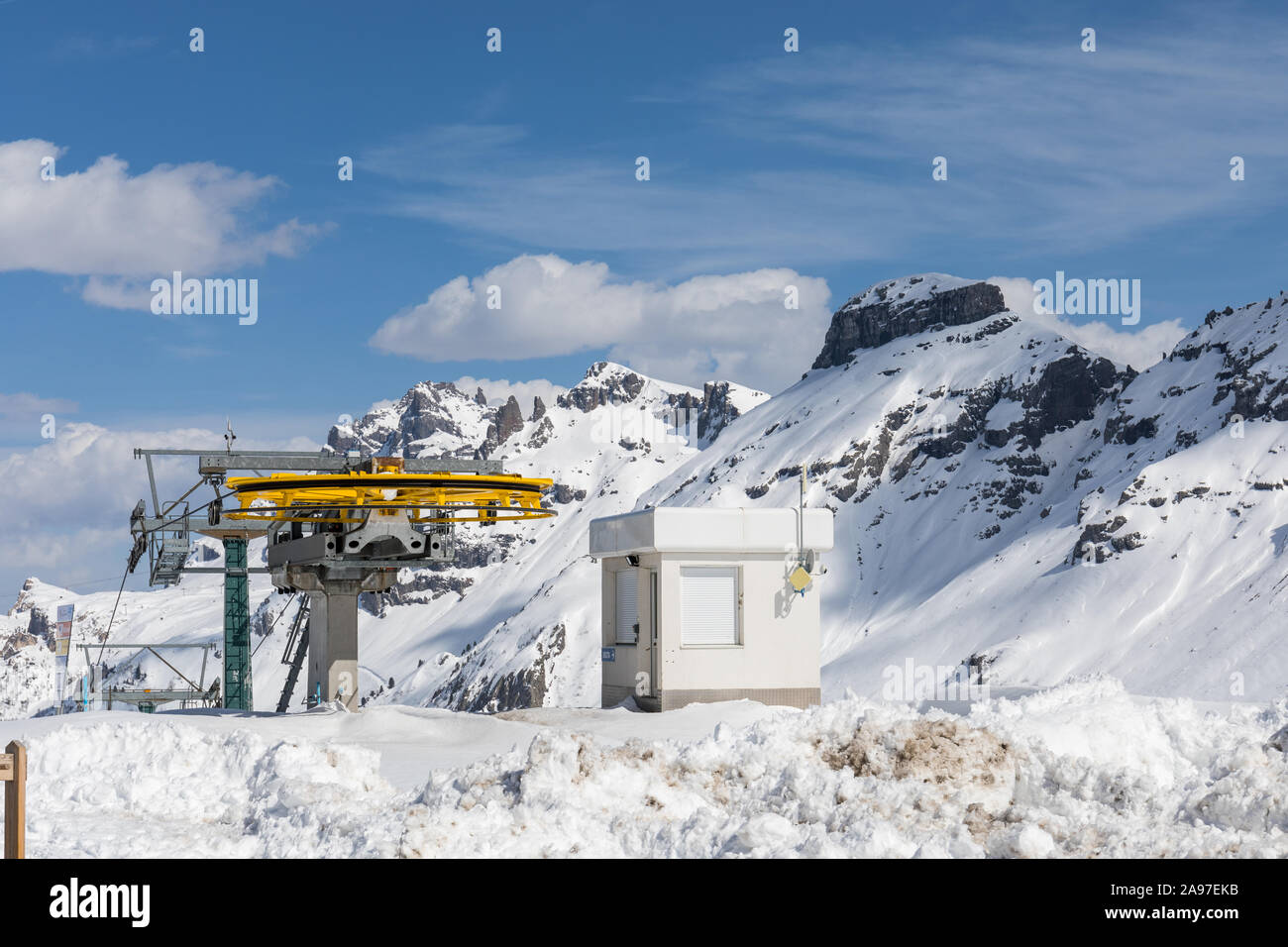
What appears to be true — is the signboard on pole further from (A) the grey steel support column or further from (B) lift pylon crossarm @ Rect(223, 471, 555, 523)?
(B) lift pylon crossarm @ Rect(223, 471, 555, 523)

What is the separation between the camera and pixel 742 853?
13945 millimetres

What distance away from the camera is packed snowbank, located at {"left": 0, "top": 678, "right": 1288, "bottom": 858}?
46.8ft

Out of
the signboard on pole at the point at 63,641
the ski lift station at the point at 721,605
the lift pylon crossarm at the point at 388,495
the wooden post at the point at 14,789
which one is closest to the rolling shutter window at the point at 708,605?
the ski lift station at the point at 721,605

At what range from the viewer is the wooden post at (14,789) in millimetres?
11891

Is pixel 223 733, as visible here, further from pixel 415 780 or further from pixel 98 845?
pixel 98 845

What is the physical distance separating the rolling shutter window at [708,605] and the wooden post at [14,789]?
1959 cm

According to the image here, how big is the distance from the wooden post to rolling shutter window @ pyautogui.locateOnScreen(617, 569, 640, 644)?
20132 mm

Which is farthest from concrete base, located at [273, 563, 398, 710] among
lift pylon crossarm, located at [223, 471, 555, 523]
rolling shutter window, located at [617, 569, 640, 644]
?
rolling shutter window, located at [617, 569, 640, 644]

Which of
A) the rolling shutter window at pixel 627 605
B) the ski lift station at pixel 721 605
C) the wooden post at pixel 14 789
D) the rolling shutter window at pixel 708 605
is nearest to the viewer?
the wooden post at pixel 14 789

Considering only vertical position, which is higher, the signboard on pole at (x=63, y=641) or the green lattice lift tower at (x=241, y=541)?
the green lattice lift tower at (x=241, y=541)

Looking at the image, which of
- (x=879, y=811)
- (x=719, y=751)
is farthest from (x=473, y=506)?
(x=879, y=811)

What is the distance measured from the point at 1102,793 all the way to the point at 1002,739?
1.73m

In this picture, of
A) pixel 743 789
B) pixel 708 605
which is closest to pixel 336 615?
pixel 708 605

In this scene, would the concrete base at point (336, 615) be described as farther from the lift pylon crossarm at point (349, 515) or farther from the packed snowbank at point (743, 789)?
the packed snowbank at point (743, 789)
